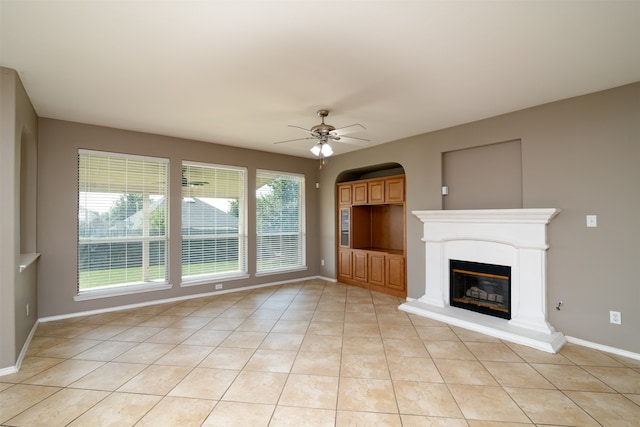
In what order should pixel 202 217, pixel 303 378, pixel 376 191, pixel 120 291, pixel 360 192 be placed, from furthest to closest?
pixel 360 192
pixel 376 191
pixel 202 217
pixel 120 291
pixel 303 378

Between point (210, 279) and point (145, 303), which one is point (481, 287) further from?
point (145, 303)

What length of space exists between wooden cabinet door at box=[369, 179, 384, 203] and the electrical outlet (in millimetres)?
3376

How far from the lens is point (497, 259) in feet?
13.0

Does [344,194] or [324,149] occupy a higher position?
[324,149]

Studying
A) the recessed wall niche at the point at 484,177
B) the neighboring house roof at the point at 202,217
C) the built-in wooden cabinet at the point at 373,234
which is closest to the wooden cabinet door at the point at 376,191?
the built-in wooden cabinet at the point at 373,234

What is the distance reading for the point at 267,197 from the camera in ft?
20.2

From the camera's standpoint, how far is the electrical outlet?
312 centimetres

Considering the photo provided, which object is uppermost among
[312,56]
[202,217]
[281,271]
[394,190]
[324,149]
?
[312,56]

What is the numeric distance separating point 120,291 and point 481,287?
17.5 feet

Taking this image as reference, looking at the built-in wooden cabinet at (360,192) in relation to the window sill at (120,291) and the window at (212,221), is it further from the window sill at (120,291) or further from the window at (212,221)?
the window sill at (120,291)

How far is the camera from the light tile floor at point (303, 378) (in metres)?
2.12

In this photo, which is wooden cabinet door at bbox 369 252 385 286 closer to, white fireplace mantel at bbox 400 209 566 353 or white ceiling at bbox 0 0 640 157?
white fireplace mantel at bbox 400 209 566 353

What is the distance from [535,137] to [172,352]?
490 centimetres

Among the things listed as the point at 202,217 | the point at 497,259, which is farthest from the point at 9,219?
the point at 497,259
